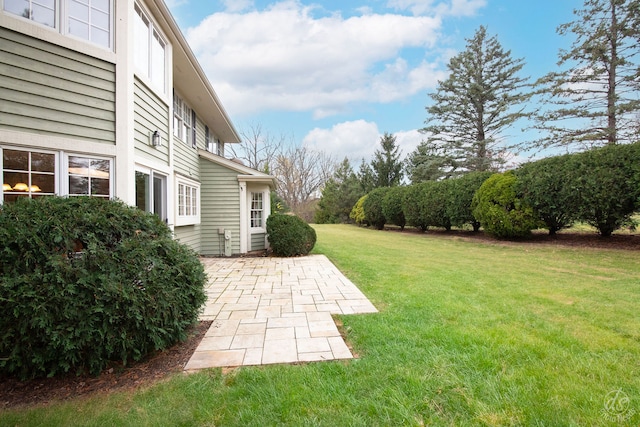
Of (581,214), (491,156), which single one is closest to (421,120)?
(491,156)

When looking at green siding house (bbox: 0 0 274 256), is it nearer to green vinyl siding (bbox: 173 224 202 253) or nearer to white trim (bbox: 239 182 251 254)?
green vinyl siding (bbox: 173 224 202 253)

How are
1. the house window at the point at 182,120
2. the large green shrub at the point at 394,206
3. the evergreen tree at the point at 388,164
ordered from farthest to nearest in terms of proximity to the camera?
the evergreen tree at the point at 388,164
the large green shrub at the point at 394,206
the house window at the point at 182,120

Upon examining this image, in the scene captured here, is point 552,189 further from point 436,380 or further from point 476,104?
point 476,104

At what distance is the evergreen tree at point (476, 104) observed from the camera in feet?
64.6

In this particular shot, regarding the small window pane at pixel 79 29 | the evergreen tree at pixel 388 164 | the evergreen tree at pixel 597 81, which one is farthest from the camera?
the evergreen tree at pixel 388 164

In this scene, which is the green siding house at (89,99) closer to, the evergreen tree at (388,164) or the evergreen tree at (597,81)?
the evergreen tree at (597,81)

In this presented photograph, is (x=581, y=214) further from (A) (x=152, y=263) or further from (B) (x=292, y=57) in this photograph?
(B) (x=292, y=57)

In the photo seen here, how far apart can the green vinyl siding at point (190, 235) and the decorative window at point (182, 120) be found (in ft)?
7.47

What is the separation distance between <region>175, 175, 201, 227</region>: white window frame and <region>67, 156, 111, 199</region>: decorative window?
256cm

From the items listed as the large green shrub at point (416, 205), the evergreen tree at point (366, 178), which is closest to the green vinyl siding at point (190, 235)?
the large green shrub at point (416, 205)

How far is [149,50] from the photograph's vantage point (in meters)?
4.95

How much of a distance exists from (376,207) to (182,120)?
48.4 ft

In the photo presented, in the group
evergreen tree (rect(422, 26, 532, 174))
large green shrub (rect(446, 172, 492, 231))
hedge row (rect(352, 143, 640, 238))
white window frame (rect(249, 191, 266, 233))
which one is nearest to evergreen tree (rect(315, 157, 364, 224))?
evergreen tree (rect(422, 26, 532, 174))

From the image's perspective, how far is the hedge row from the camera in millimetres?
8016
